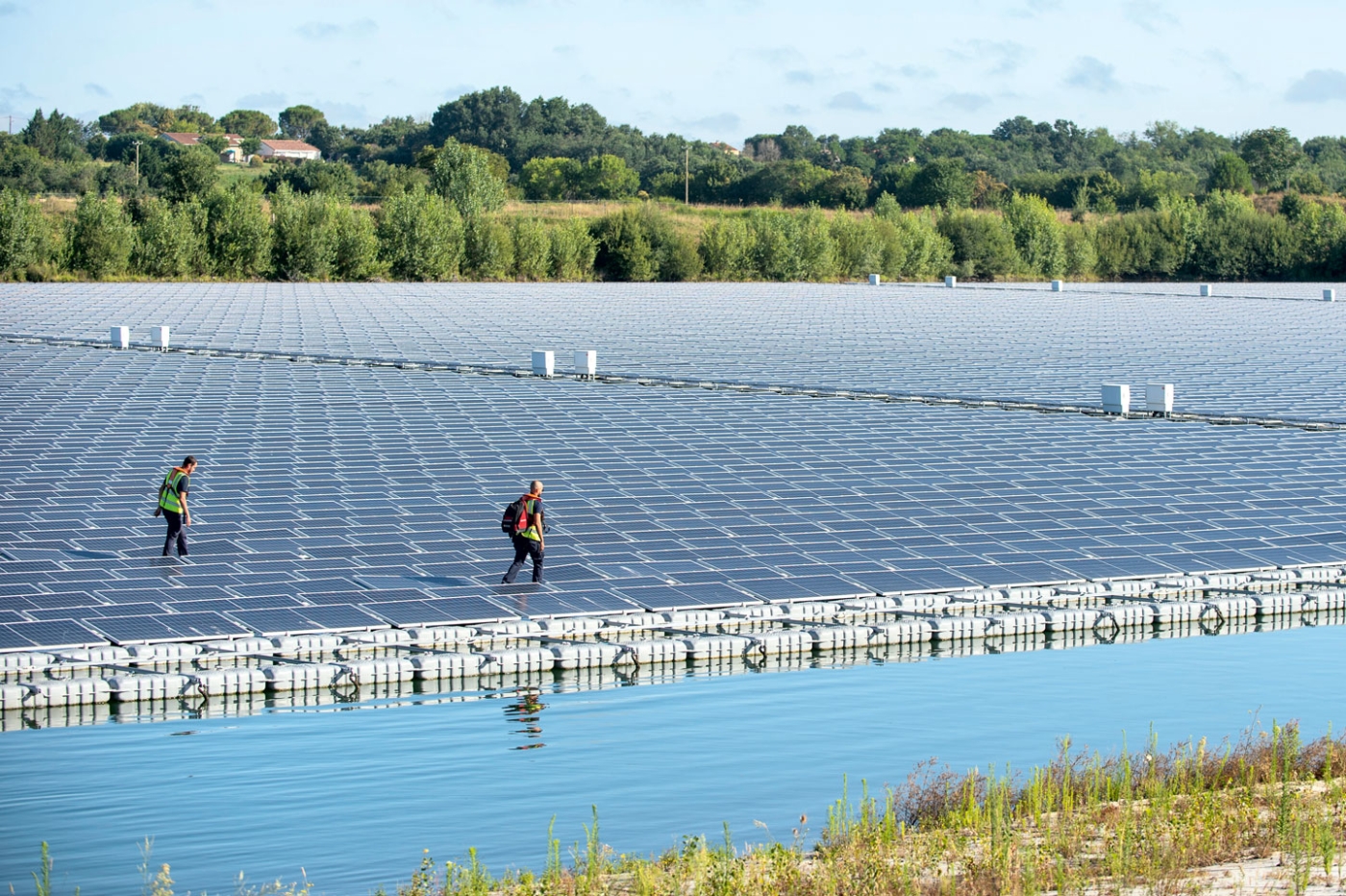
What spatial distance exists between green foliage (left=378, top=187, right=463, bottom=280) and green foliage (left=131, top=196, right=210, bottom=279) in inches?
256

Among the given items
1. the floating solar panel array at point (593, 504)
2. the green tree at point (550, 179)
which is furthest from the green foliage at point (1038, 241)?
the floating solar panel array at point (593, 504)

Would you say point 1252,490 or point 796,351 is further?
point 796,351

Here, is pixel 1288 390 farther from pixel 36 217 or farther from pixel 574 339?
pixel 36 217

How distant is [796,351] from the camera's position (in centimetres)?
3297

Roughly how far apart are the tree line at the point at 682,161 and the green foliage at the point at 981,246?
2.73 metres

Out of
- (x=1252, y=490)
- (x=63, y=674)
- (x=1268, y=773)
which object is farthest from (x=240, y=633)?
(x=1252, y=490)

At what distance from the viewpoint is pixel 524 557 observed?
1206 centimetres

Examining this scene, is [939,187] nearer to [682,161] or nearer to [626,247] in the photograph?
[682,161]

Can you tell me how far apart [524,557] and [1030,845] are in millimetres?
5820

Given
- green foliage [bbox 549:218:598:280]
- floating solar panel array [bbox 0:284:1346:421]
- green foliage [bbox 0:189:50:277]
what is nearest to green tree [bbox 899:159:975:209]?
green foliage [bbox 549:218:598:280]

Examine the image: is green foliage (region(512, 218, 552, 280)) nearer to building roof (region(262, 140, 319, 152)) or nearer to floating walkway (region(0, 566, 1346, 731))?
floating walkway (region(0, 566, 1346, 731))

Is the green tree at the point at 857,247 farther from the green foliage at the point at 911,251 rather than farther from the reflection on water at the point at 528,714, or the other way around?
the reflection on water at the point at 528,714

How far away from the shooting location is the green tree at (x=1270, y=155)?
115 meters

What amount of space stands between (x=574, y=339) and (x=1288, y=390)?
48.0 ft
